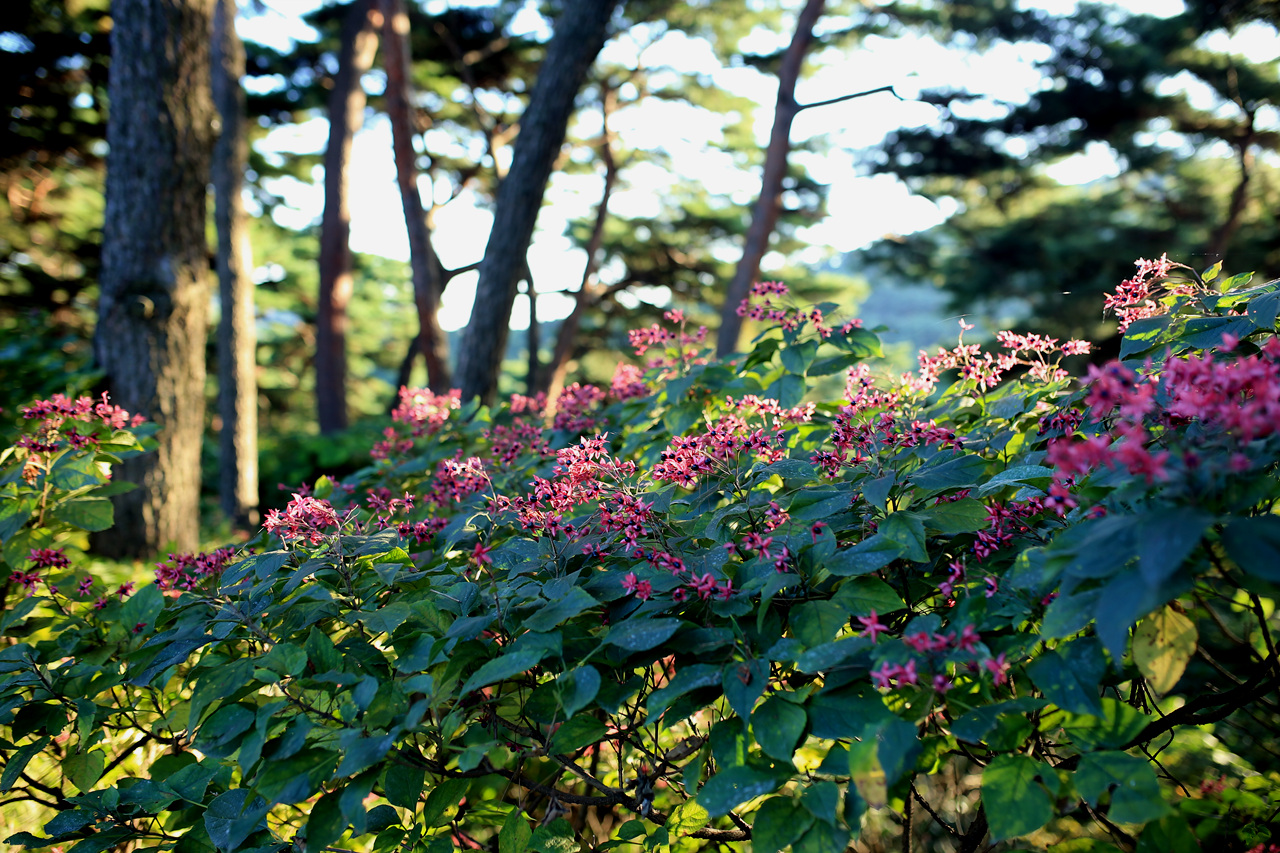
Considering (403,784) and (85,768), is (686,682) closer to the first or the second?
(403,784)

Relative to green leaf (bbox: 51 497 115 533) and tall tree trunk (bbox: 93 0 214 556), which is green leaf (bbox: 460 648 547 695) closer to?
green leaf (bbox: 51 497 115 533)

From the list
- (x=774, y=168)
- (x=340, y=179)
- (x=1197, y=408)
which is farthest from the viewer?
(x=340, y=179)

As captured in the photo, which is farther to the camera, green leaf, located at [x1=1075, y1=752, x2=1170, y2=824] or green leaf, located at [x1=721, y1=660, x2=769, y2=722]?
green leaf, located at [x1=721, y1=660, x2=769, y2=722]

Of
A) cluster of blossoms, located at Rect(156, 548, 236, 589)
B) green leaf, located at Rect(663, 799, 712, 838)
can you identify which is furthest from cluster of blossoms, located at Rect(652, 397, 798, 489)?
cluster of blossoms, located at Rect(156, 548, 236, 589)

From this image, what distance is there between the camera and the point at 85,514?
2.22 m

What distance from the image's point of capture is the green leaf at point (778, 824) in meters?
1.17

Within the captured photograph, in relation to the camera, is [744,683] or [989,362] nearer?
[744,683]

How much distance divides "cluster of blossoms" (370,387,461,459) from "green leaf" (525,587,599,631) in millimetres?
1772

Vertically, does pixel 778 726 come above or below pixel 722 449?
below

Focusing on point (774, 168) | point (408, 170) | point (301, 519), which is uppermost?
point (774, 168)

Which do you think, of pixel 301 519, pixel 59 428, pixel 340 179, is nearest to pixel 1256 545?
pixel 301 519

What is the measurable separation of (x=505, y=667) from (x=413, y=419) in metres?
1.99

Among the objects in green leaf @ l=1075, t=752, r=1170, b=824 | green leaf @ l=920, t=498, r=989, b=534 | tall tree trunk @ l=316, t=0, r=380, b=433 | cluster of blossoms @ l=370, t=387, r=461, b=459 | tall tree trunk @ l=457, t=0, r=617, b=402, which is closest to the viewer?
green leaf @ l=1075, t=752, r=1170, b=824

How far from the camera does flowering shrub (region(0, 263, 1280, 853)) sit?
1.08 meters
